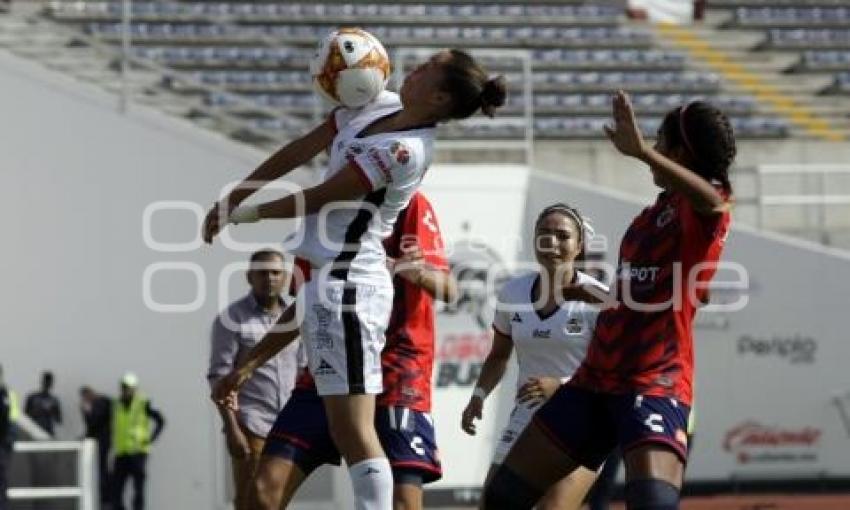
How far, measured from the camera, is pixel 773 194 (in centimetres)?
2195

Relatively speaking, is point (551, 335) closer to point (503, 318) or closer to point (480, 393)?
point (503, 318)

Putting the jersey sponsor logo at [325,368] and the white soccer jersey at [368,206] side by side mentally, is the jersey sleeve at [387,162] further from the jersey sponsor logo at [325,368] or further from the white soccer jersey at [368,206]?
the jersey sponsor logo at [325,368]

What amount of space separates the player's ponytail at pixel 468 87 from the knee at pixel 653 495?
54.6 inches

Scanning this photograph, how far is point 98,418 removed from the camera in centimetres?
1981

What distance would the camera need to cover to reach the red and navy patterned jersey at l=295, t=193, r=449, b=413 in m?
7.61

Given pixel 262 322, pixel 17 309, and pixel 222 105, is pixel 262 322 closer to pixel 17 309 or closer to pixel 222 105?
pixel 17 309

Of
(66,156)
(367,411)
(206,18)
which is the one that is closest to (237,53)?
(206,18)

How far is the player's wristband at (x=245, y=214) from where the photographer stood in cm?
671

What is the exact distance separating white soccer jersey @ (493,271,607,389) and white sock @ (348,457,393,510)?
A: 6.45 ft

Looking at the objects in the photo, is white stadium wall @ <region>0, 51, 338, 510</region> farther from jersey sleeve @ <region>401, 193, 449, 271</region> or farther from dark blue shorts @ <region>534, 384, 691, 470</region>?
dark blue shorts @ <region>534, 384, 691, 470</region>

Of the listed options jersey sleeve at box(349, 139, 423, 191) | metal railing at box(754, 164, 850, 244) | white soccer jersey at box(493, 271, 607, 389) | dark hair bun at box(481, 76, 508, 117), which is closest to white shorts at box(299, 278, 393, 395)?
jersey sleeve at box(349, 139, 423, 191)

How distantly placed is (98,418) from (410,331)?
12496mm

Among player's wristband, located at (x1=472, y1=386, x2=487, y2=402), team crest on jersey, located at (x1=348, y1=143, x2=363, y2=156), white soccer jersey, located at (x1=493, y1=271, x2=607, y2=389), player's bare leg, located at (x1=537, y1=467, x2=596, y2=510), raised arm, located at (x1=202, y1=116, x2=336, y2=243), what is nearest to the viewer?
team crest on jersey, located at (x1=348, y1=143, x2=363, y2=156)

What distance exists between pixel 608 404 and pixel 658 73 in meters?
17.7
